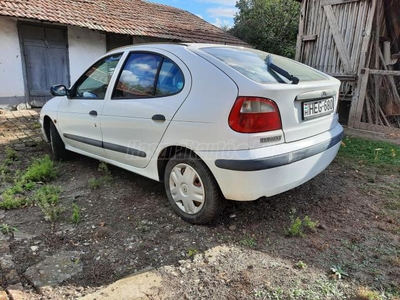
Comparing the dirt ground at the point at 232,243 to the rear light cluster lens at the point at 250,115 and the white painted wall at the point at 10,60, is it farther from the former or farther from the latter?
the white painted wall at the point at 10,60

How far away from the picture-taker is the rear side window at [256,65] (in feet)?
8.25

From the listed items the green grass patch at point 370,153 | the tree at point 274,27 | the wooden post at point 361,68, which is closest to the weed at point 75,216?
the green grass patch at point 370,153

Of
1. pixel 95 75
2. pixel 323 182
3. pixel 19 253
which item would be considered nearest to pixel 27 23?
pixel 95 75

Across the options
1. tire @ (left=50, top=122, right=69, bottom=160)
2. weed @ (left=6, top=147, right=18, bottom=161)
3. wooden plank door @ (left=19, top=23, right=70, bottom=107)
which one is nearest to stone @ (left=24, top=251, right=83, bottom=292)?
tire @ (left=50, top=122, right=69, bottom=160)

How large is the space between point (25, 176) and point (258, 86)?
303 centimetres

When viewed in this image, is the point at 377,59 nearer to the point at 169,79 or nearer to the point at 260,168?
the point at 169,79

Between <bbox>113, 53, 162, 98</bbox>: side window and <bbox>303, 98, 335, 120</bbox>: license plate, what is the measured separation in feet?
4.55

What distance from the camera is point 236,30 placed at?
64.7ft

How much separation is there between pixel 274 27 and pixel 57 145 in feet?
56.9

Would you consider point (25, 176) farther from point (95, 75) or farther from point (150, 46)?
point (150, 46)

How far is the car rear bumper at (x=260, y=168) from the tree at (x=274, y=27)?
55.3ft

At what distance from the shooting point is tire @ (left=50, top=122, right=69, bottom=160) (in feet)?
14.1

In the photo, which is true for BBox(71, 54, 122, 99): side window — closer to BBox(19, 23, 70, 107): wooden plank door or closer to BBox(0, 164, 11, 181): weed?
Answer: BBox(0, 164, 11, 181): weed

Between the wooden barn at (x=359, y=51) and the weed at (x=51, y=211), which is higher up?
the wooden barn at (x=359, y=51)
